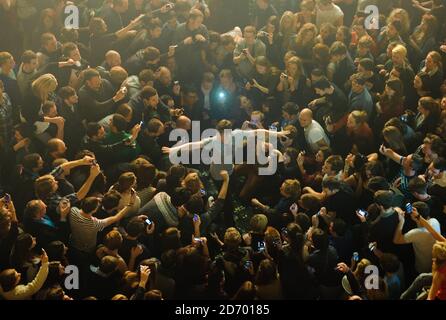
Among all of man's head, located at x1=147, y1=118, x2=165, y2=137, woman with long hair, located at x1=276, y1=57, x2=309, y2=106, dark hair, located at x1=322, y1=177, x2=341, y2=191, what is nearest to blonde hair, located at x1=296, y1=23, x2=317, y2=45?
woman with long hair, located at x1=276, y1=57, x2=309, y2=106

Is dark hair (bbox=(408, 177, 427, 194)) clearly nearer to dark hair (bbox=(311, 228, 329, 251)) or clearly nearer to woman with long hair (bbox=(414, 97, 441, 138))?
woman with long hair (bbox=(414, 97, 441, 138))

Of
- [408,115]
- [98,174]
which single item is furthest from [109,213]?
[408,115]

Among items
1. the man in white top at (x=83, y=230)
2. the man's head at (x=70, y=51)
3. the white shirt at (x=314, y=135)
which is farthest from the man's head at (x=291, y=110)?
the man's head at (x=70, y=51)

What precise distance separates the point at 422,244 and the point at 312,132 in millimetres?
2039

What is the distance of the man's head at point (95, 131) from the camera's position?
38.3ft

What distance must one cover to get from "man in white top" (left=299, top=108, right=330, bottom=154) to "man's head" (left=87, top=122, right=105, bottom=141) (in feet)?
8.68

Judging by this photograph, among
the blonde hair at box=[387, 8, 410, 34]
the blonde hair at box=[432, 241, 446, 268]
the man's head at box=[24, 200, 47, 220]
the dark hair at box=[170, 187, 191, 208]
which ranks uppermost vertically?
the blonde hair at box=[387, 8, 410, 34]

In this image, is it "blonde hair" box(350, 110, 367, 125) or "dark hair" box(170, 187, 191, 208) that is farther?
"blonde hair" box(350, 110, 367, 125)

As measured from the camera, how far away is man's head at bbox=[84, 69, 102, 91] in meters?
11.9

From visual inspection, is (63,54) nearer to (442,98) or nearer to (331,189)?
(331,189)

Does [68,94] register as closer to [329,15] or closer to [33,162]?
[33,162]

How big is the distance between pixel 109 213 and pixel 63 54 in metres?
2.30

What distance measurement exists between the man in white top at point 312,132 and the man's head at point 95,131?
104 inches

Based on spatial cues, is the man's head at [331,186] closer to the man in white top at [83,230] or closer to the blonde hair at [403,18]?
the blonde hair at [403,18]
